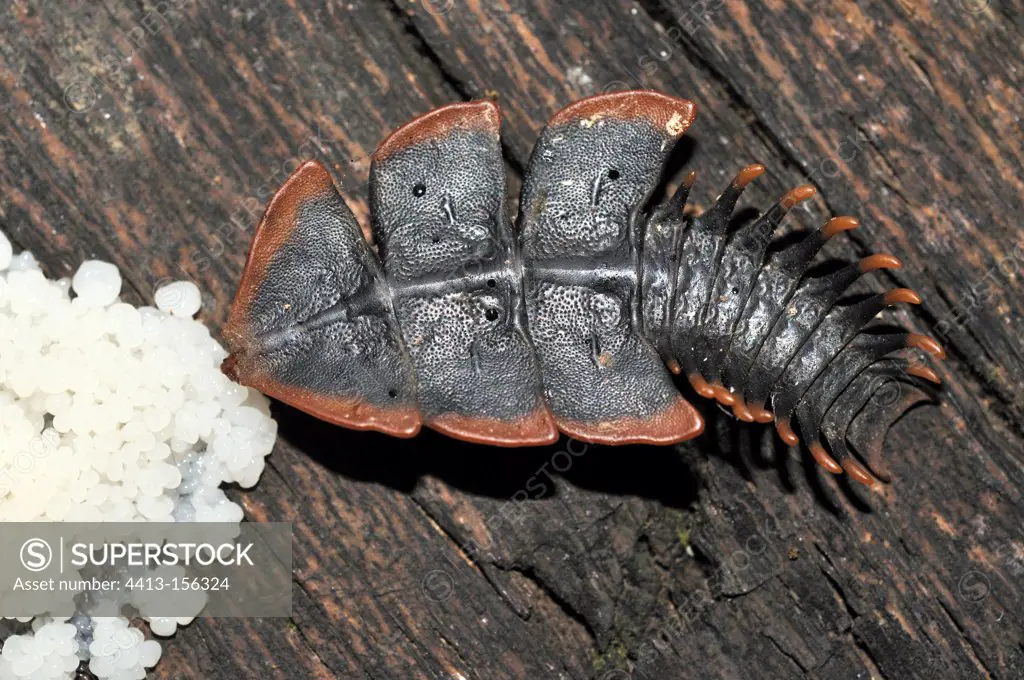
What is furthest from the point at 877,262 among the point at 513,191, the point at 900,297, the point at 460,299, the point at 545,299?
the point at 460,299

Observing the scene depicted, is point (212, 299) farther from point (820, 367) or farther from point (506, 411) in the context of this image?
point (820, 367)

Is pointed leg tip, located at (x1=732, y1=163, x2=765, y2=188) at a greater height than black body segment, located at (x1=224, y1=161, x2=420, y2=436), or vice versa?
pointed leg tip, located at (x1=732, y1=163, x2=765, y2=188)

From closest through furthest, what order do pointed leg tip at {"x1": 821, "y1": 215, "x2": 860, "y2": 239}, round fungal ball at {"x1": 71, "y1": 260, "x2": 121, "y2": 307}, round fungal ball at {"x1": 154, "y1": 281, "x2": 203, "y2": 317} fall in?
pointed leg tip at {"x1": 821, "y1": 215, "x2": 860, "y2": 239}
round fungal ball at {"x1": 71, "y1": 260, "x2": 121, "y2": 307}
round fungal ball at {"x1": 154, "y1": 281, "x2": 203, "y2": 317}

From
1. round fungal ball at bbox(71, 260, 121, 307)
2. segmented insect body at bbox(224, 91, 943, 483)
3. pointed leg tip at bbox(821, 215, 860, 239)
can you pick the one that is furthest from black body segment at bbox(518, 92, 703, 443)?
round fungal ball at bbox(71, 260, 121, 307)

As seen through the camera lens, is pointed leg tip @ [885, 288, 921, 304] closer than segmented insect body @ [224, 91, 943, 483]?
No

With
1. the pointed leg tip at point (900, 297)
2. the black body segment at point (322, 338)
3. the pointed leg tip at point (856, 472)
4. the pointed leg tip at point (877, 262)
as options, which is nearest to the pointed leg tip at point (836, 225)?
the pointed leg tip at point (877, 262)

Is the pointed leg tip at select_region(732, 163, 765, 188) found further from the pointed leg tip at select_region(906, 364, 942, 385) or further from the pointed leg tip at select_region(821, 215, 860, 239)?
the pointed leg tip at select_region(906, 364, 942, 385)

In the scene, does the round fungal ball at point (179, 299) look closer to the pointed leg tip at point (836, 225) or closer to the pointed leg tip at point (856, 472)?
the pointed leg tip at point (836, 225)
